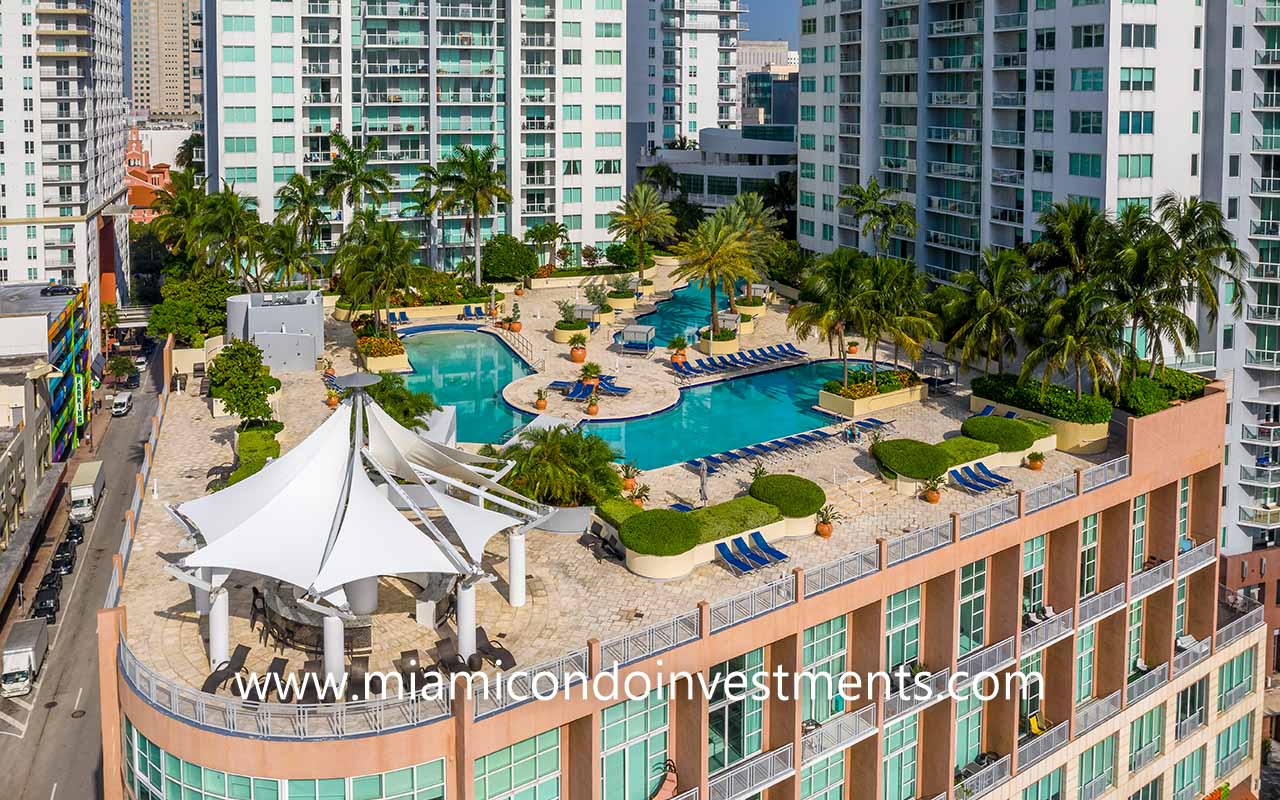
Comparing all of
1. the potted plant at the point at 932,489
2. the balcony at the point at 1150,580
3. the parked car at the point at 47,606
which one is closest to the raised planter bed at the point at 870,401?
the potted plant at the point at 932,489

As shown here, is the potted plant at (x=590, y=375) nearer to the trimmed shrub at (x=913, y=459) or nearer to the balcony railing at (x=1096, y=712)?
the trimmed shrub at (x=913, y=459)

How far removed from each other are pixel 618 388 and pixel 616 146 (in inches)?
1799

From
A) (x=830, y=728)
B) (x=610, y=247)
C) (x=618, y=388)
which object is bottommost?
(x=830, y=728)

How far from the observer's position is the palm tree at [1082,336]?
4969 cm

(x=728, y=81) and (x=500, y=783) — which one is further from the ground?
(x=728, y=81)

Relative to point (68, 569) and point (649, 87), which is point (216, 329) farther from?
point (649, 87)

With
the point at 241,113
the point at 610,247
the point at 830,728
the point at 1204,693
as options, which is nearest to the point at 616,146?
the point at 610,247

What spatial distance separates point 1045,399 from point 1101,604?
31.6ft

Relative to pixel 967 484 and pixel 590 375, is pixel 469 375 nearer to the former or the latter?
pixel 590 375

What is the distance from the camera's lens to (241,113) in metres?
94.4

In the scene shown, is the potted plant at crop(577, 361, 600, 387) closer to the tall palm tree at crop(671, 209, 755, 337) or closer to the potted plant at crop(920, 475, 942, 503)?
the tall palm tree at crop(671, 209, 755, 337)

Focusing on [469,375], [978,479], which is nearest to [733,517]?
[978,479]

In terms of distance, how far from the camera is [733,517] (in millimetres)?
38938

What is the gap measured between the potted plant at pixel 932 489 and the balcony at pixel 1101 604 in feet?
18.3
